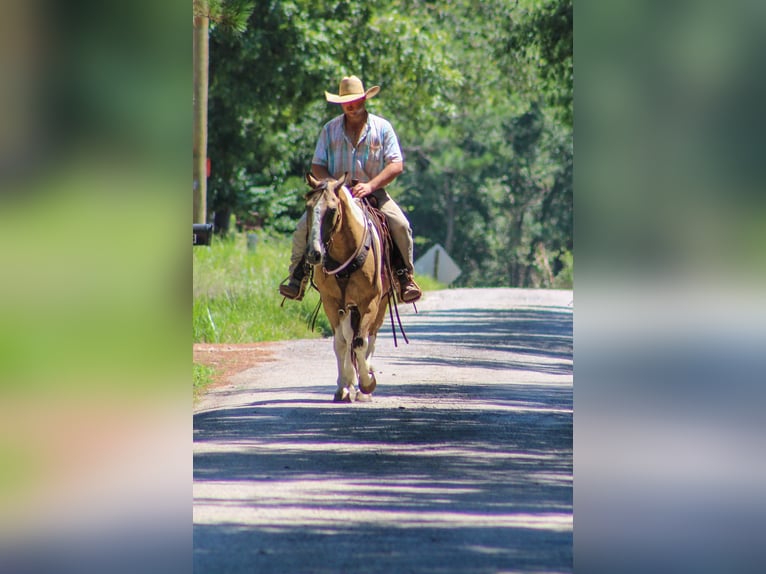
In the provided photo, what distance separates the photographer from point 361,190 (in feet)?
41.5

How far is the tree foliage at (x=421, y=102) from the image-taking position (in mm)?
26641

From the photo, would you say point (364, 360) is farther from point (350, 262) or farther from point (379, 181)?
point (379, 181)

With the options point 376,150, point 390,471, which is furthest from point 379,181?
point 390,471

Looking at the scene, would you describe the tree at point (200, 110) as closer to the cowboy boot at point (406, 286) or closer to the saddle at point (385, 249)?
the saddle at point (385, 249)

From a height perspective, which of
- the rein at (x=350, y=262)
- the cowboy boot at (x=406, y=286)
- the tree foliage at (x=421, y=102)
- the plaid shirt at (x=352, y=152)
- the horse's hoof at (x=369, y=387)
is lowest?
the horse's hoof at (x=369, y=387)

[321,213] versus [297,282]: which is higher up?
[321,213]

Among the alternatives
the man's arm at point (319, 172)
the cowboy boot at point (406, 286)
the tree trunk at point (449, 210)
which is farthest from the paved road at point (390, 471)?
the tree trunk at point (449, 210)

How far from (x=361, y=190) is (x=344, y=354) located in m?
1.54

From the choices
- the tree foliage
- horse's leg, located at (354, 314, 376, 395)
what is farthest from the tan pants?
the tree foliage

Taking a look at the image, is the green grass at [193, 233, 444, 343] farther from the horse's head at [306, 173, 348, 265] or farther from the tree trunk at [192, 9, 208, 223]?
the horse's head at [306, 173, 348, 265]

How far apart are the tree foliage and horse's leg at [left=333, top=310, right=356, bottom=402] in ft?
38.0

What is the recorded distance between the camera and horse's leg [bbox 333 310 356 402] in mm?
12500

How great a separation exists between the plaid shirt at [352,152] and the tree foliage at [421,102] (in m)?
10.5
